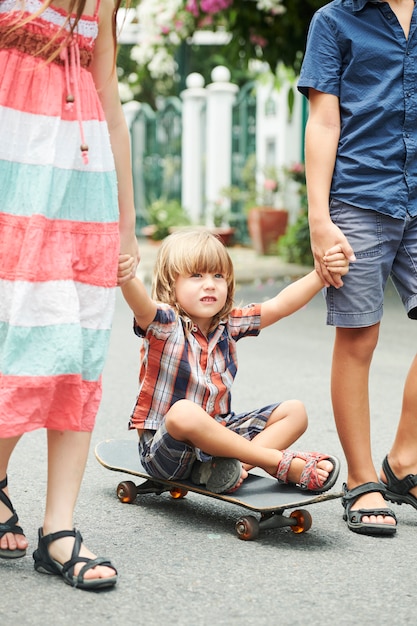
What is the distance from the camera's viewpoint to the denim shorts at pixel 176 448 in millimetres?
3646

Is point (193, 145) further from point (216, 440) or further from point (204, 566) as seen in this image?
point (204, 566)

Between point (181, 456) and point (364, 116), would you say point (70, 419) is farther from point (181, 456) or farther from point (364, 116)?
point (364, 116)

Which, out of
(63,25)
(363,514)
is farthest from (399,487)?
(63,25)

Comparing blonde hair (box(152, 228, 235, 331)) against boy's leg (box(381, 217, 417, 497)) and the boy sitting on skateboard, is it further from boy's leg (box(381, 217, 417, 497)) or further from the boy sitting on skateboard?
boy's leg (box(381, 217, 417, 497))

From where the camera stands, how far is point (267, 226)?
14.2 meters

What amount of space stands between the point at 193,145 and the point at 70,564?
14.1 meters

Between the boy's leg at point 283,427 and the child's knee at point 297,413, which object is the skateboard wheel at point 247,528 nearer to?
the boy's leg at point 283,427

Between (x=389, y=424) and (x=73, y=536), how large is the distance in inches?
97.1

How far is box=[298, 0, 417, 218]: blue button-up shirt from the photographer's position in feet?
12.0

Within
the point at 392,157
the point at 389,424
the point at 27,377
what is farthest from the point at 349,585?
the point at 389,424

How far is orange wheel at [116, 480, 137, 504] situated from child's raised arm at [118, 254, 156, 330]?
21.5 inches

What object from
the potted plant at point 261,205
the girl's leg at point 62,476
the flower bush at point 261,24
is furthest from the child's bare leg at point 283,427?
the potted plant at point 261,205

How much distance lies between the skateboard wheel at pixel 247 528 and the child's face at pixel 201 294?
26.6 inches

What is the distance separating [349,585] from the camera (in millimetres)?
3104
